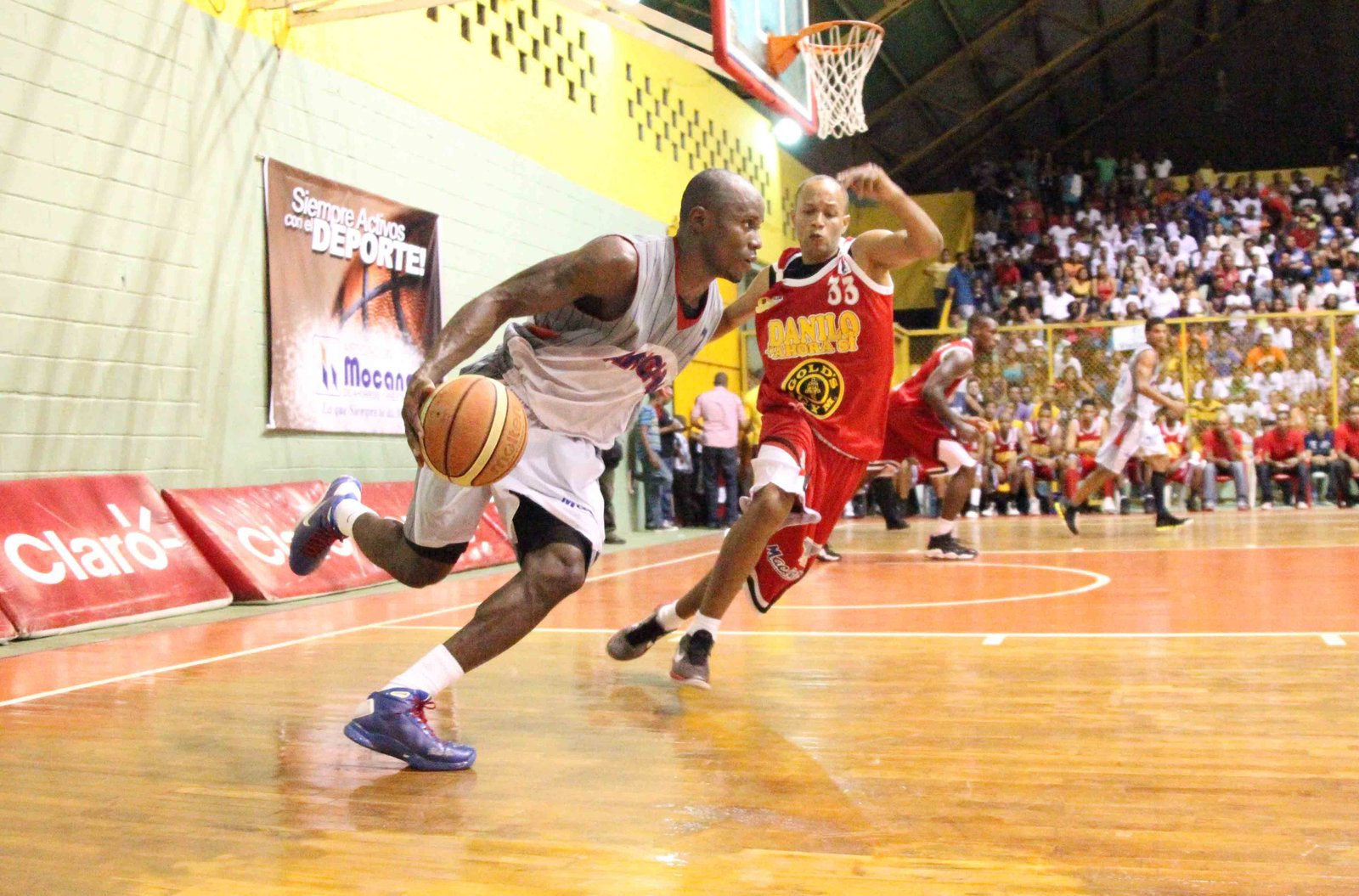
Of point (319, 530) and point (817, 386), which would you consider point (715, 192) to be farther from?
point (319, 530)

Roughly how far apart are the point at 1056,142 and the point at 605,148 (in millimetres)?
15932

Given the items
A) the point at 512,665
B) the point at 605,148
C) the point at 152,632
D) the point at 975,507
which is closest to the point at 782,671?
the point at 512,665

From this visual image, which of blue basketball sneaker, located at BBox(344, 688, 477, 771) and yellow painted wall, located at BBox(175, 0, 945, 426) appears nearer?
blue basketball sneaker, located at BBox(344, 688, 477, 771)

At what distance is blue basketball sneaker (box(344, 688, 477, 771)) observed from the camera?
3.04m

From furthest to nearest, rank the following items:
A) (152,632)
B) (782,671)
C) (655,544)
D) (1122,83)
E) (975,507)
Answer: (1122,83) → (975,507) → (655,544) → (152,632) → (782,671)

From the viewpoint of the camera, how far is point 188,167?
773cm

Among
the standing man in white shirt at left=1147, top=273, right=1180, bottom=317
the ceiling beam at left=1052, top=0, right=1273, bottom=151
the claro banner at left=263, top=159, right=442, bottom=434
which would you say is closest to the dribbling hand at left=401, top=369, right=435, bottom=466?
the claro banner at left=263, top=159, right=442, bottom=434

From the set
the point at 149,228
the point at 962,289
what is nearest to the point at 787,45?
the point at 149,228

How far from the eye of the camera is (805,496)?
4.66 metres

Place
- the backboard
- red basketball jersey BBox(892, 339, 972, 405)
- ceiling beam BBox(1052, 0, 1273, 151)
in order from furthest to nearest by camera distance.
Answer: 1. ceiling beam BBox(1052, 0, 1273, 151)
2. the backboard
3. red basketball jersey BBox(892, 339, 972, 405)

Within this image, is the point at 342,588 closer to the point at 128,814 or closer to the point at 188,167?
the point at 188,167

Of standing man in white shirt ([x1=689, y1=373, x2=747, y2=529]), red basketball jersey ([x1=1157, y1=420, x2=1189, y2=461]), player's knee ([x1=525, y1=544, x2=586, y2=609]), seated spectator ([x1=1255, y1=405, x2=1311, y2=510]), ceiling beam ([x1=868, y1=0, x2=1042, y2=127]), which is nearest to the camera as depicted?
player's knee ([x1=525, y1=544, x2=586, y2=609])

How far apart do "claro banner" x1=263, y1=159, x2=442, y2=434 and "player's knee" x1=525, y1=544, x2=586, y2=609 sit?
568cm

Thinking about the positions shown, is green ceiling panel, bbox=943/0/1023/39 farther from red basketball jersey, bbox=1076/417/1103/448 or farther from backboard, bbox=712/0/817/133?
backboard, bbox=712/0/817/133
